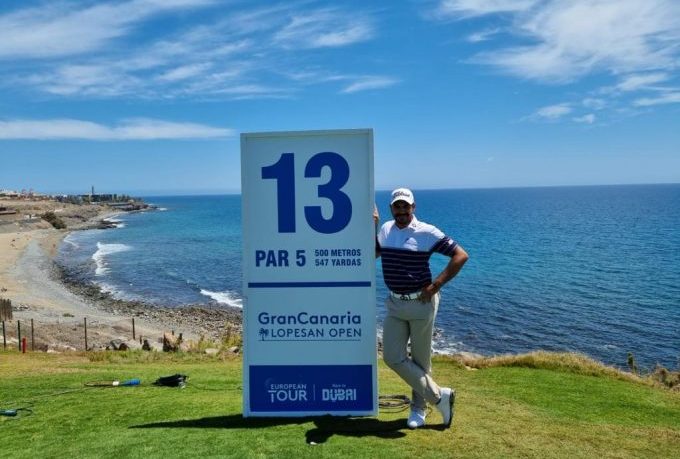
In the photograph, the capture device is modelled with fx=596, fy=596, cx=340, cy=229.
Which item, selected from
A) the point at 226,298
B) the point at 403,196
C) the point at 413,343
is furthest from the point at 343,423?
the point at 226,298

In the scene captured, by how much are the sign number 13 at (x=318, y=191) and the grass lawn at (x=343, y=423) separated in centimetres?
205

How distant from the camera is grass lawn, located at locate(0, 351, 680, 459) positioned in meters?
5.32

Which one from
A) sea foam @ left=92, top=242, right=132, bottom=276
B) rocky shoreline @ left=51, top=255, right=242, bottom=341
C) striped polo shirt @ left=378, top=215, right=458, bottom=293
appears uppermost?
striped polo shirt @ left=378, top=215, right=458, bottom=293

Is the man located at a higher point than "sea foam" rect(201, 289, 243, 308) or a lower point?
higher

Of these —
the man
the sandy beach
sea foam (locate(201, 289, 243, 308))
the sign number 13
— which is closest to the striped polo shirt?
the man

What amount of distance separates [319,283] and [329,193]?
3.17 feet

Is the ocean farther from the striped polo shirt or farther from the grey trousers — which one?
the striped polo shirt

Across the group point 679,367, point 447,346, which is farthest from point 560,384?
point 447,346

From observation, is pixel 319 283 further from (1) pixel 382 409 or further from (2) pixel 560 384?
(2) pixel 560 384

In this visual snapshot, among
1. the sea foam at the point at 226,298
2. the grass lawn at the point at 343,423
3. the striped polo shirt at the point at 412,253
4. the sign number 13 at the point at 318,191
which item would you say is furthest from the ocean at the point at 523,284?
the sign number 13 at the point at 318,191

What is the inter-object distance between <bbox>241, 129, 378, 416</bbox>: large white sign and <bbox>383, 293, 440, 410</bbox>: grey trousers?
0.39 metres

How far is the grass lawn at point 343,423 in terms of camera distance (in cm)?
532

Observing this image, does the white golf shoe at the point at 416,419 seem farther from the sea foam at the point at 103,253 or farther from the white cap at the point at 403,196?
the sea foam at the point at 103,253

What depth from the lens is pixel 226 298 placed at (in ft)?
134
